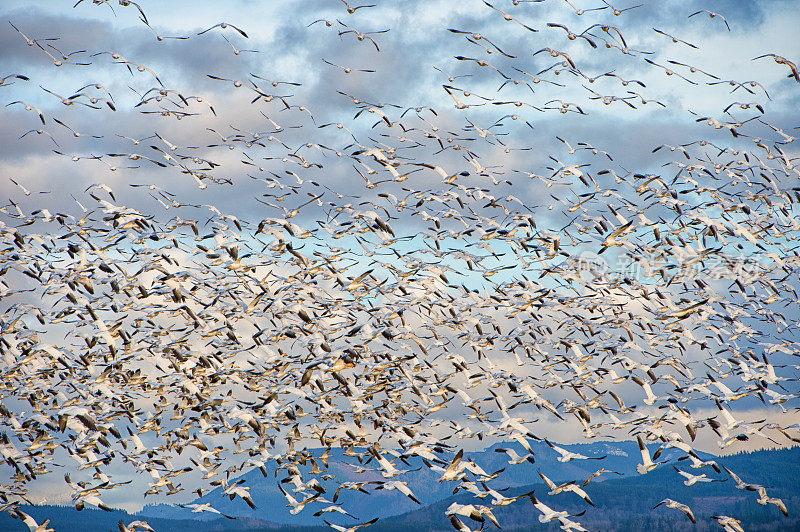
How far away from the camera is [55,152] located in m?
34.4

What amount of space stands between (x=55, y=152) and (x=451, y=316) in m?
20.2

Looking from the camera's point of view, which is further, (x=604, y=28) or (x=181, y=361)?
(x=181, y=361)

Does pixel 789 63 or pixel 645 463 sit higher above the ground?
pixel 789 63

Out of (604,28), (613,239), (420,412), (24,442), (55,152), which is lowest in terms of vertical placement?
(24,442)

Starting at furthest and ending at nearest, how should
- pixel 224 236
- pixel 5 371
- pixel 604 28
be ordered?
pixel 5 371 < pixel 224 236 < pixel 604 28

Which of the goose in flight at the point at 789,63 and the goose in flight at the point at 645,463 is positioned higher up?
the goose in flight at the point at 789,63

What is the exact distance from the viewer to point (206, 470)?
3591 centimetres

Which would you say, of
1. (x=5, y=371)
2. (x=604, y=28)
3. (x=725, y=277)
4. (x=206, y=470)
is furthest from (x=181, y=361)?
(x=725, y=277)

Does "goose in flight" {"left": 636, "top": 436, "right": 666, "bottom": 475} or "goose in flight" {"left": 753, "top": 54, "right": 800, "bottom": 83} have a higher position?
"goose in flight" {"left": 753, "top": 54, "right": 800, "bottom": 83}

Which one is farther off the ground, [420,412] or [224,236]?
[224,236]

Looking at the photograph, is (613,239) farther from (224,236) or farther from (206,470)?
(206,470)

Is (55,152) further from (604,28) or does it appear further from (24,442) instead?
(604,28)

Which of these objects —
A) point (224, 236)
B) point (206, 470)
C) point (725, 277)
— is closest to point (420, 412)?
point (206, 470)

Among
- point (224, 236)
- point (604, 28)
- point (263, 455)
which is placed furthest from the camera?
point (263, 455)
